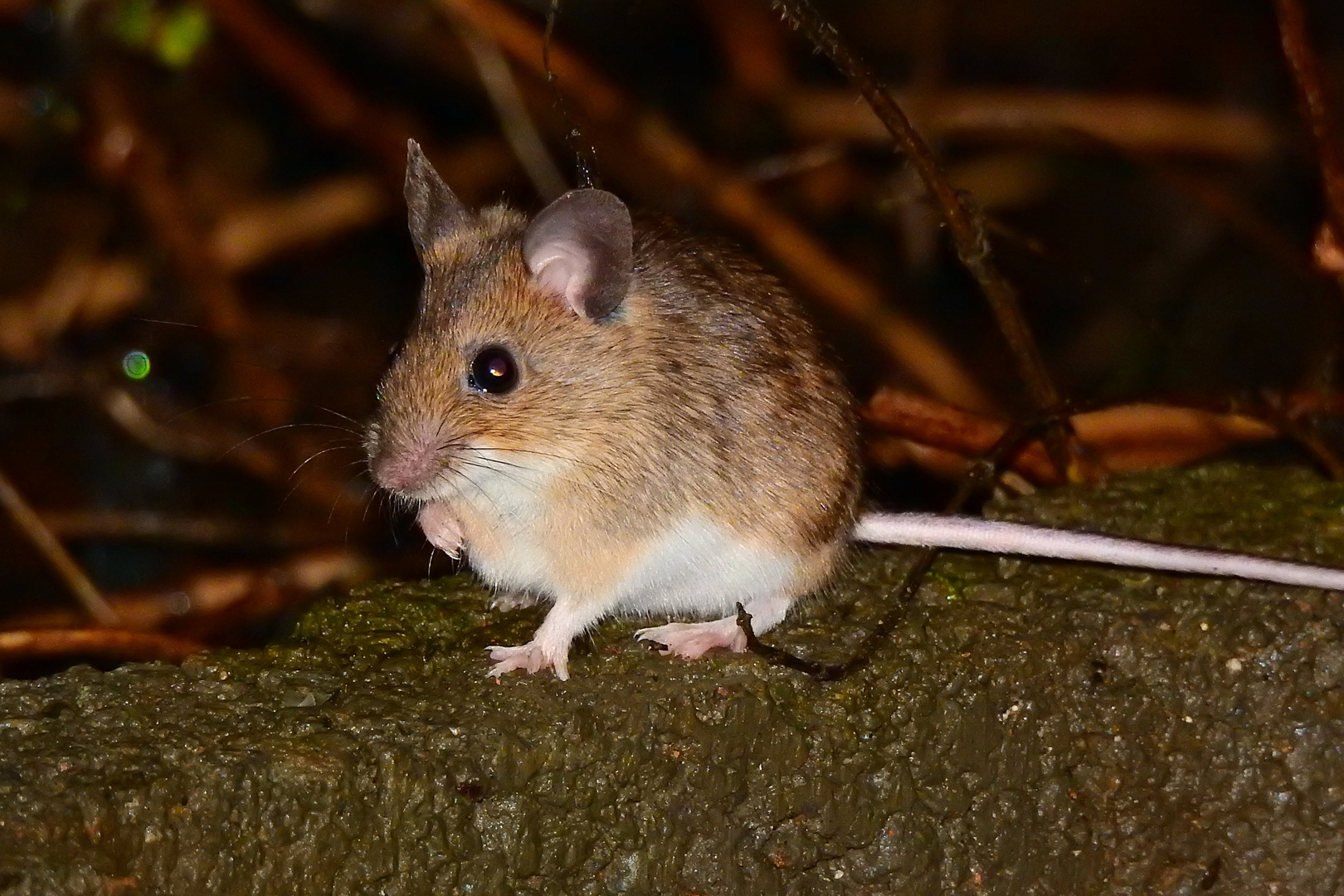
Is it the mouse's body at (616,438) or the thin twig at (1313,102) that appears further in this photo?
the thin twig at (1313,102)

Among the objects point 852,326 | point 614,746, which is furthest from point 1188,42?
point 614,746

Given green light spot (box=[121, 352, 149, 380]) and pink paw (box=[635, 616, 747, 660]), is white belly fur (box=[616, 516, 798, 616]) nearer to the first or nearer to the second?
pink paw (box=[635, 616, 747, 660])

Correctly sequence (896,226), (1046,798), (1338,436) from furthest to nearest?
(896,226), (1338,436), (1046,798)

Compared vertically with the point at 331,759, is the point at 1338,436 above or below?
above

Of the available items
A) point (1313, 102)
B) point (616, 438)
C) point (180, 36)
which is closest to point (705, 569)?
point (616, 438)

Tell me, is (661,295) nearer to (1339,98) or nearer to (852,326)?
(852,326)

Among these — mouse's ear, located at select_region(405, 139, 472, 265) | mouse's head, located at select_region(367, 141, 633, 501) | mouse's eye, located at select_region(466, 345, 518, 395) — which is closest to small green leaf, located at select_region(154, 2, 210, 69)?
mouse's ear, located at select_region(405, 139, 472, 265)

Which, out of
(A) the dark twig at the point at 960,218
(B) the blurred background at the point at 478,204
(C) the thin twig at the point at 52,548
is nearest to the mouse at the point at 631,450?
(A) the dark twig at the point at 960,218

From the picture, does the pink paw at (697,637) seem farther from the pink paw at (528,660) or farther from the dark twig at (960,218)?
the dark twig at (960,218)
